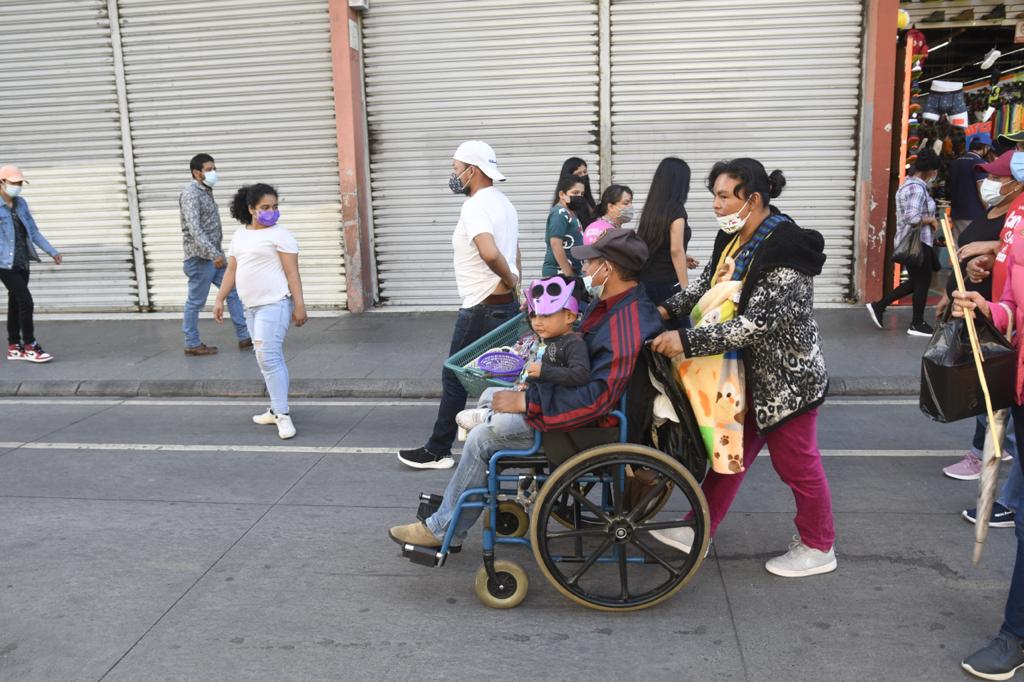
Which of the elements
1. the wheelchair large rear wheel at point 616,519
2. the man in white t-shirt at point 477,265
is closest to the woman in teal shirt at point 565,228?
the man in white t-shirt at point 477,265

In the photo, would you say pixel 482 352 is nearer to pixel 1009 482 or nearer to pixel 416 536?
pixel 416 536

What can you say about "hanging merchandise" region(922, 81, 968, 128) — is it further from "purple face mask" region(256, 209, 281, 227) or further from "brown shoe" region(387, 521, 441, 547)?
"brown shoe" region(387, 521, 441, 547)

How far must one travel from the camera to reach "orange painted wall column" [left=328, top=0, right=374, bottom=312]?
10594 millimetres

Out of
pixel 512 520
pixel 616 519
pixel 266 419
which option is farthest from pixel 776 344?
pixel 266 419

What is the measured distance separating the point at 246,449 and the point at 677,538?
3224 millimetres

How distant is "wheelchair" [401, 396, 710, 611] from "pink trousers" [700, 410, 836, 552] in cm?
37

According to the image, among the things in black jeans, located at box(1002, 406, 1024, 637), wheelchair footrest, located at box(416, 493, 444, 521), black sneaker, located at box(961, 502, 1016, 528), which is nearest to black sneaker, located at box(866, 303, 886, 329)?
black sneaker, located at box(961, 502, 1016, 528)

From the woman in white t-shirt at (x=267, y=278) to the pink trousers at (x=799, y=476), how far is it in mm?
3196

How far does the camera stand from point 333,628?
3.58 m

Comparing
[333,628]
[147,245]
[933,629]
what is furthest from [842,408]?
[147,245]

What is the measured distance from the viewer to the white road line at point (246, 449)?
18.7 ft

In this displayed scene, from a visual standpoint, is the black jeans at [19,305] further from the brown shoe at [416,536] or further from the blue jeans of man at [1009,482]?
the blue jeans of man at [1009,482]

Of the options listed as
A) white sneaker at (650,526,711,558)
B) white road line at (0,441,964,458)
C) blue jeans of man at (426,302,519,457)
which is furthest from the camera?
white road line at (0,441,964,458)

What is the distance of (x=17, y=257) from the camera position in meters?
8.81
